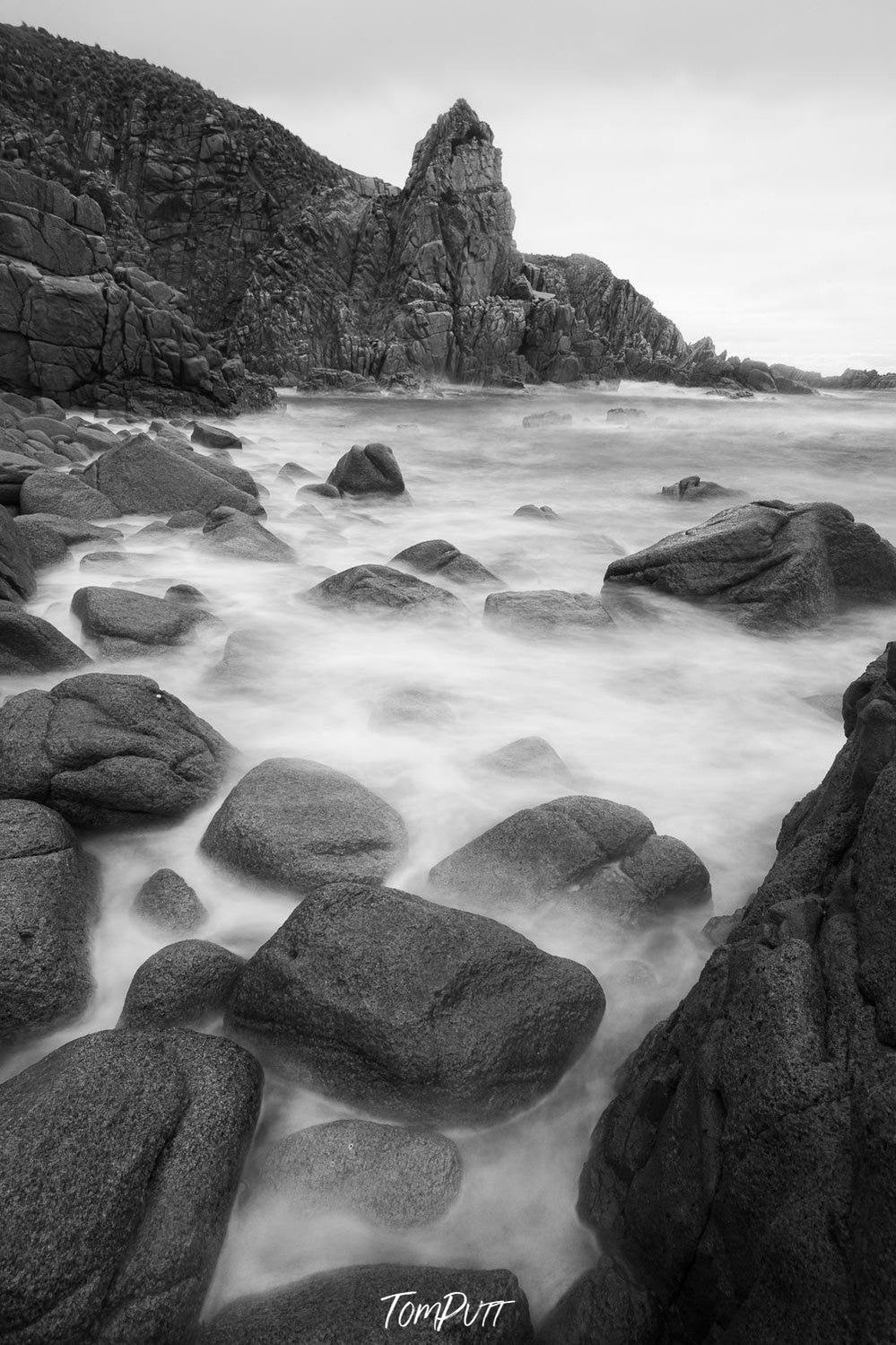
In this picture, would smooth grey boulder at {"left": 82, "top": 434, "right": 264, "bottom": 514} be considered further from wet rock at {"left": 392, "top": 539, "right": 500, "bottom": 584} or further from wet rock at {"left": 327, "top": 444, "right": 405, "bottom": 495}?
wet rock at {"left": 392, "top": 539, "right": 500, "bottom": 584}

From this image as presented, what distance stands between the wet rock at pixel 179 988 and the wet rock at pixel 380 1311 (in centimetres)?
99

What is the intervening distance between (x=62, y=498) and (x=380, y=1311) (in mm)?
9223

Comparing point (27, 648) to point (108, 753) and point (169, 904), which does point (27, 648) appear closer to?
point (108, 753)

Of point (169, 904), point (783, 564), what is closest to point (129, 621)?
point (169, 904)

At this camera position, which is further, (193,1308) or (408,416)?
(408,416)

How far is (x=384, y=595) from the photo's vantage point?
734 cm

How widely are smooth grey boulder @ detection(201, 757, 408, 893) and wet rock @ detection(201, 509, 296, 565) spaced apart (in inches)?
202

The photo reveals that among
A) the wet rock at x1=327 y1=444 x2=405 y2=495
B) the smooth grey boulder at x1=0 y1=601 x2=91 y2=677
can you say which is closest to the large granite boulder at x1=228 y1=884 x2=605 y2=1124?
the smooth grey boulder at x1=0 y1=601 x2=91 y2=677

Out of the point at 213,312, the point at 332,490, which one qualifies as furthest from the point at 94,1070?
the point at 213,312

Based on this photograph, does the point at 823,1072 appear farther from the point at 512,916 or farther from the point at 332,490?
the point at 332,490

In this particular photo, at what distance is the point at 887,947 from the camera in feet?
6.30

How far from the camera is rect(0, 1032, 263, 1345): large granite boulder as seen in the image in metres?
1.92

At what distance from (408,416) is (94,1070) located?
3259 cm

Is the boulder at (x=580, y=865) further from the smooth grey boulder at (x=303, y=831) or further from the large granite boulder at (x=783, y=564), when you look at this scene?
the large granite boulder at (x=783, y=564)
